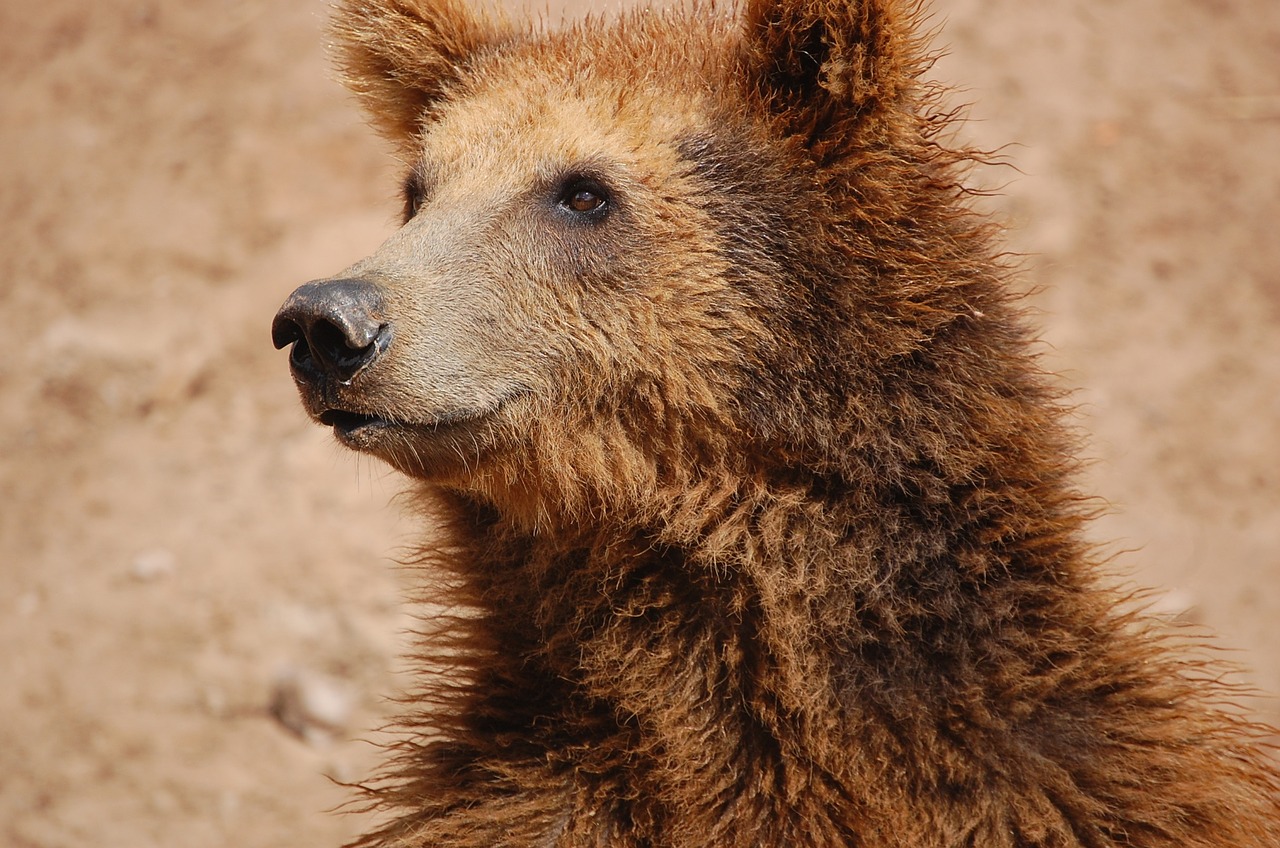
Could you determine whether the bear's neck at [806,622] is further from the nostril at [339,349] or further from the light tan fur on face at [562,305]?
the nostril at [339,349]

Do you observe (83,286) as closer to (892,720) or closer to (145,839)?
(145,839)

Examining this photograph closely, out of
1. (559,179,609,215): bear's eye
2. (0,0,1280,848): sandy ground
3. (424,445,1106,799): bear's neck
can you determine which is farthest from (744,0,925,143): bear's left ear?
(0,0,1280,848): sandy ground

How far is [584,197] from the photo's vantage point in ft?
10.6

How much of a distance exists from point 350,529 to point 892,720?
3994 mm

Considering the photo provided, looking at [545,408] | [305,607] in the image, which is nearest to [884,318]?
[545,408]

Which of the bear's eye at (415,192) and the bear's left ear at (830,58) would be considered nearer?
the bear's left ear at (830,58)

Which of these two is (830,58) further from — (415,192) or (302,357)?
(302,357)

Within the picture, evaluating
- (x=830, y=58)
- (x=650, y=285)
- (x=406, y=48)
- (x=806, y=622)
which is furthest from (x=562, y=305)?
(x=406, y=48)

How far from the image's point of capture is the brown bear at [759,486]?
2.85 metres

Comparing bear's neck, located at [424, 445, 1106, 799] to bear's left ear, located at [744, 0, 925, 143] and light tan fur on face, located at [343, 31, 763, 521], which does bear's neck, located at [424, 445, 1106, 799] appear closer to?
light tan fur on face, located at [343, 31, 763, 521]

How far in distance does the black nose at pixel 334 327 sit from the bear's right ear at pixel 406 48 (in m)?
1.21

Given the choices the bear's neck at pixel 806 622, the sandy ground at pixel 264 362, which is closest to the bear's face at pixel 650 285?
the bear's neck at pixel 806 622

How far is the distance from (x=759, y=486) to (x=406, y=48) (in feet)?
6.04

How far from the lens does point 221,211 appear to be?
730 cm
